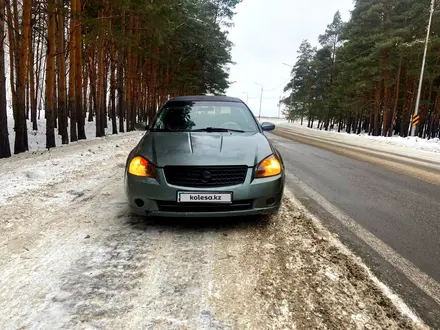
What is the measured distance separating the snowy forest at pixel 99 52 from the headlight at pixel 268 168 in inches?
363

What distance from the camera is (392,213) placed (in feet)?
14.0

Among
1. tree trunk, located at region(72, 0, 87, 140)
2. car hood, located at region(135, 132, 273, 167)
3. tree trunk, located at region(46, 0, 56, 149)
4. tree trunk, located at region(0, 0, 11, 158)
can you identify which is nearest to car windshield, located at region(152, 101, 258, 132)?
car hood, located at region(135, 132, 273, 167)

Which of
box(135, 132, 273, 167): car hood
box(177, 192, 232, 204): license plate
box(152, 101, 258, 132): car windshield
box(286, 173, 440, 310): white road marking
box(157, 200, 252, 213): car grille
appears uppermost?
box(152, 101, 258, 132): car windshield

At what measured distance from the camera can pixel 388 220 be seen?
3.97 meters

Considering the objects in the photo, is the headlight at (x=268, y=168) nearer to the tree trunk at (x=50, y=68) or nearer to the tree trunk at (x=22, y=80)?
the tree trunk at (x=22, y=80)

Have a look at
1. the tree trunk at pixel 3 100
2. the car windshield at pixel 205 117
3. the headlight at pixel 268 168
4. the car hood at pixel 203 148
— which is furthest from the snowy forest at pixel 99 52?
the headlight at pixel 268 168

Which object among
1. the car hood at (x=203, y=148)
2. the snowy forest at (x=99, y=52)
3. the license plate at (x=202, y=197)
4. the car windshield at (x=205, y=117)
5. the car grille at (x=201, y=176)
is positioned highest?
the snowy forest at (x=99, y=52)

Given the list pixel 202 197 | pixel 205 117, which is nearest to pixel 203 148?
pixel 202 197

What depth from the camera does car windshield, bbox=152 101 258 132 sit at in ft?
14.8

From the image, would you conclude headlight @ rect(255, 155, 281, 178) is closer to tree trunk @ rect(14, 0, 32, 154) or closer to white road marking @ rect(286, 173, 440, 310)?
white road marking @ rect(286, 173, 440, 310)

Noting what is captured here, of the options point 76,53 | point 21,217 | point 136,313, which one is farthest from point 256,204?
point 76,53

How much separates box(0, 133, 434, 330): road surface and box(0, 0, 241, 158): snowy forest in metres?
8.33

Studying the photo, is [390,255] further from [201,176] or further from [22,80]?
[22,80]

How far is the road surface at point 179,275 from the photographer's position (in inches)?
75.6
